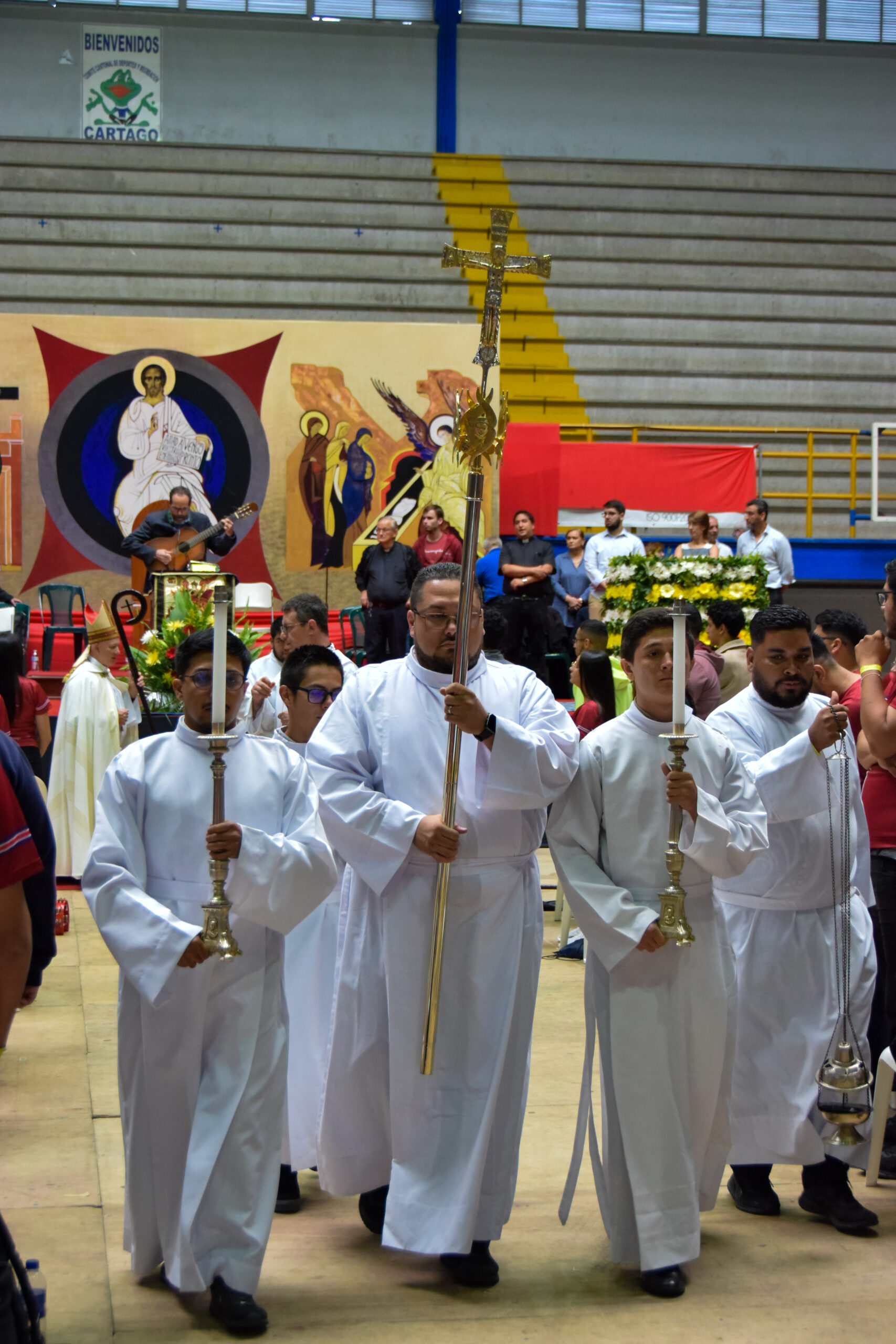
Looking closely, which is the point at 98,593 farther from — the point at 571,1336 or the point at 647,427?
the point at 571,1336

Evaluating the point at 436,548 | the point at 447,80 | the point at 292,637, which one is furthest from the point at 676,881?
the point at 447,80

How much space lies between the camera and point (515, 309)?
60.5 feet

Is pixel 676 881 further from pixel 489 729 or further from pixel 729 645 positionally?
pixel 729 645

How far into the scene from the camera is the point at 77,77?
61.6 feet

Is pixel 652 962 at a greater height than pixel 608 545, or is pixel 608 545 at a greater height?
pixel 608 545

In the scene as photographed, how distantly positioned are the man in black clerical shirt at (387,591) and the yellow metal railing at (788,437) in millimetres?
3998

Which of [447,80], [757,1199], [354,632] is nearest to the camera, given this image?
[757,1199]

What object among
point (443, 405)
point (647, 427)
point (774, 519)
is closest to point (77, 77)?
point (443, 405)

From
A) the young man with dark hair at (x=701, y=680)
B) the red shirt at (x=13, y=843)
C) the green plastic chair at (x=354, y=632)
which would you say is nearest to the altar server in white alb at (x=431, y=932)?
the red shirt at (x=13, y=843)

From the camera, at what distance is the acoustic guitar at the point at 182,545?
11055mm

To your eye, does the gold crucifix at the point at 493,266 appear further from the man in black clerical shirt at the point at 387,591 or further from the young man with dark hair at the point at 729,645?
the man in black clerical shirt at the point at 387,591

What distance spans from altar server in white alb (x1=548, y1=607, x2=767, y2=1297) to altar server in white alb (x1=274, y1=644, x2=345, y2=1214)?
791mm

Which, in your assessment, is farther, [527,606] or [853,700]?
[527,606]

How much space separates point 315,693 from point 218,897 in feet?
4.76
